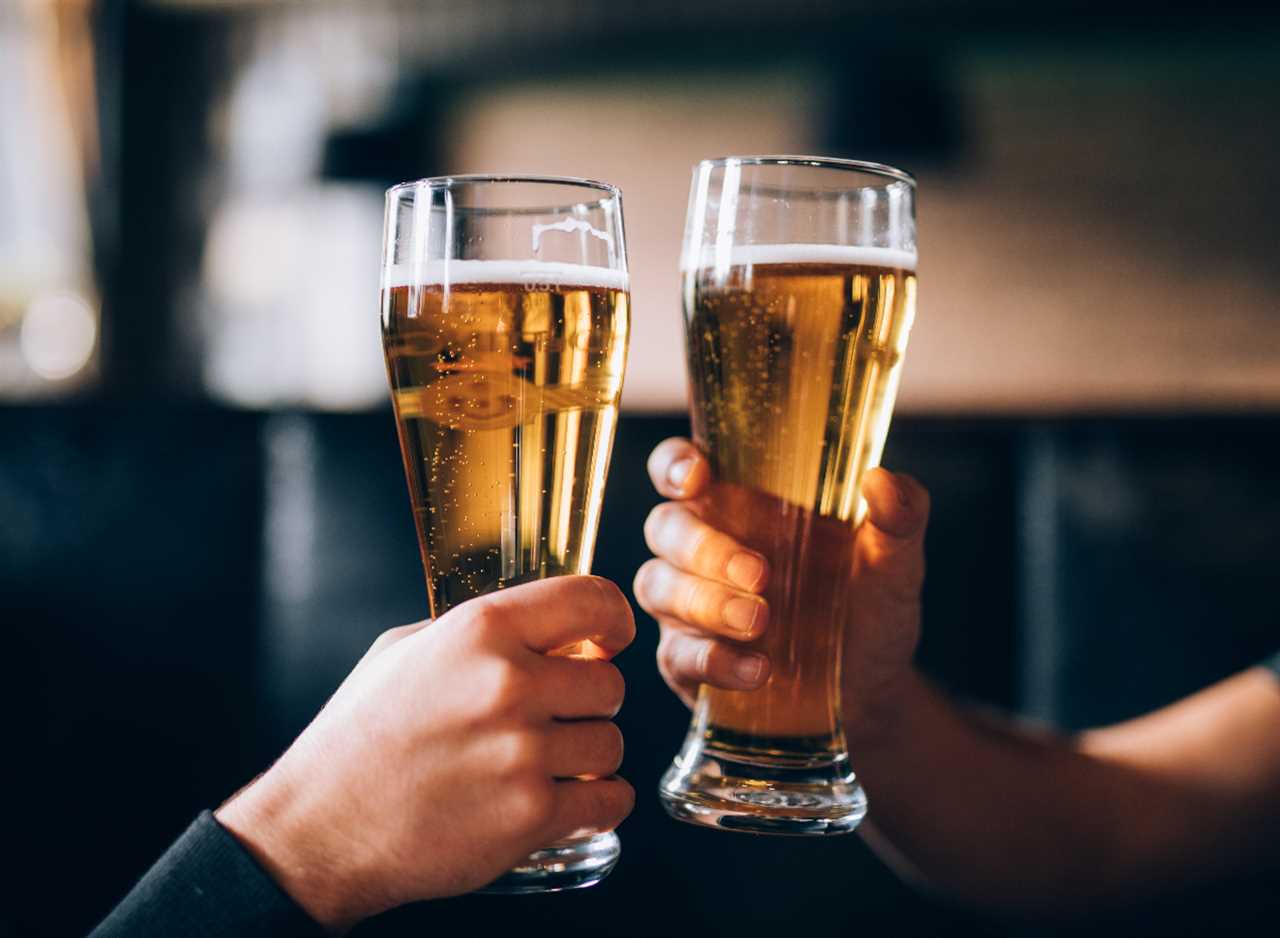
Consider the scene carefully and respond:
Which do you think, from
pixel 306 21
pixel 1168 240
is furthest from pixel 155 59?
pixel 1168 240

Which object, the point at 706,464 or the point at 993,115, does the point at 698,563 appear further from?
the point at 993,115

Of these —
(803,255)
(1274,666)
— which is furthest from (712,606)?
(1274,666)

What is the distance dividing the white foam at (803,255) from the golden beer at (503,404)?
0.26ft

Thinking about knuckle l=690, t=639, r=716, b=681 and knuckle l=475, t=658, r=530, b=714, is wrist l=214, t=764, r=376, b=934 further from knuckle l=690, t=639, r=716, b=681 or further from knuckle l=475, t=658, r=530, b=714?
knuckle l=690, t=639, r=716, b=681

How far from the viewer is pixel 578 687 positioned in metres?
0.66

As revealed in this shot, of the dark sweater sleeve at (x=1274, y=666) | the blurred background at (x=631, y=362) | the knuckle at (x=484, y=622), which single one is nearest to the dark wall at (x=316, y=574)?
the blurred background at (x=631, y=362)

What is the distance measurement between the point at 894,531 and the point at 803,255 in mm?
224

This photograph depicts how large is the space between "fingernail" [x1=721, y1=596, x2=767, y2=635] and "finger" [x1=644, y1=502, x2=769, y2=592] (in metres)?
0.01

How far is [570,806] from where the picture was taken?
0.66 metres

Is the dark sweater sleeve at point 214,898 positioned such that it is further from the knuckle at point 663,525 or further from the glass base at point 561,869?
the knuckle at point 663,525

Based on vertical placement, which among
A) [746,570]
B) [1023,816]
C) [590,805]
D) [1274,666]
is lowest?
[1023,816]

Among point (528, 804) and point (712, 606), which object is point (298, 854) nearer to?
point (528, 804)

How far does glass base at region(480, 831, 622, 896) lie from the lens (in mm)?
697

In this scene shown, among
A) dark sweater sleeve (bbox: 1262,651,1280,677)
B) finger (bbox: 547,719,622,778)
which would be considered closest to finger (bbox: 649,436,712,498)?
finger (bbox: 547,719,622,778)
